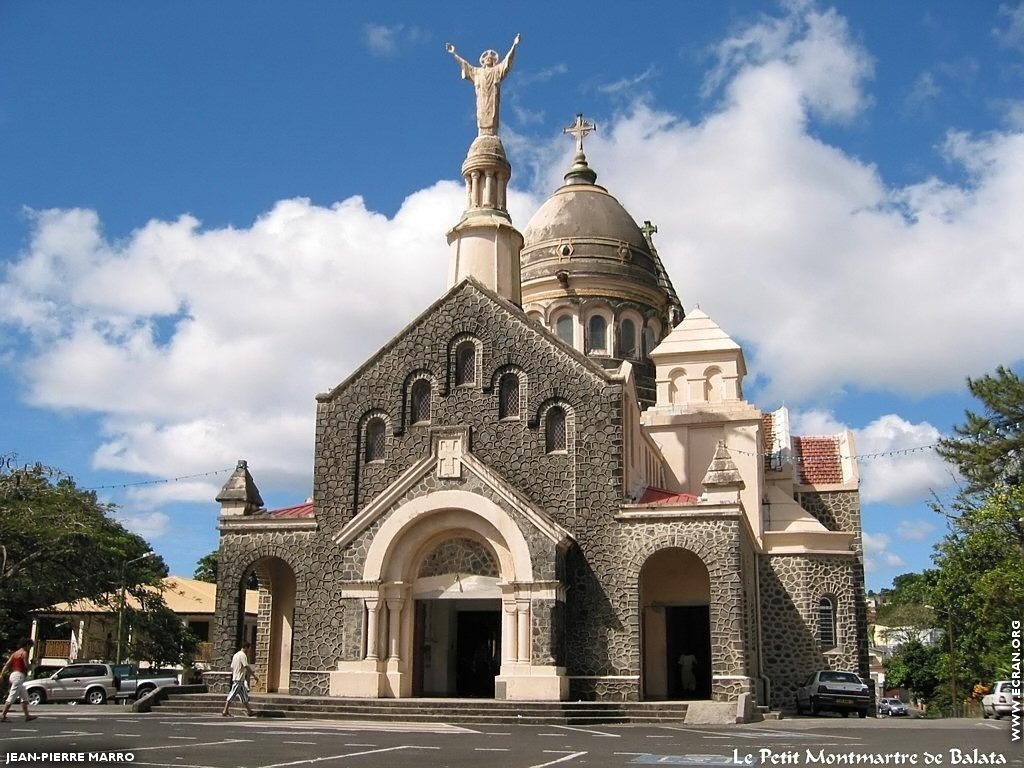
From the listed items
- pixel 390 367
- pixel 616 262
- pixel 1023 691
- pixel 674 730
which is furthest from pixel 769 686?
pixel 616 262

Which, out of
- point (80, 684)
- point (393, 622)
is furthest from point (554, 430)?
point (80, 684)

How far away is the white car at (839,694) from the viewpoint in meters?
27.9

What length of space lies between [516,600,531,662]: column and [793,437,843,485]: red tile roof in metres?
14.6

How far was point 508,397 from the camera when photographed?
29.3 m

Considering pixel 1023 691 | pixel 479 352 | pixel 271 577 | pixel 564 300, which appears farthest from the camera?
pixel 564 300

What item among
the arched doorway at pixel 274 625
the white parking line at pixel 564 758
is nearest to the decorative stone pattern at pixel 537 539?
the arched doorway at pixel 274 625

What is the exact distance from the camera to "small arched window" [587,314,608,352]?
4031 cm

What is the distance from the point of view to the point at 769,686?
30766 millimetres

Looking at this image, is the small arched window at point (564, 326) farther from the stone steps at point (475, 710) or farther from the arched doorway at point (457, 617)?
the stone steps at point (475, 710)

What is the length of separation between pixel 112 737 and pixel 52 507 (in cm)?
2340

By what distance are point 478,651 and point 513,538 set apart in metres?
5.06

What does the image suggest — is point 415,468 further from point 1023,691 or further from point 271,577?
point 1023,691

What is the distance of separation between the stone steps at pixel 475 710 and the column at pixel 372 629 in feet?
→ 4.61

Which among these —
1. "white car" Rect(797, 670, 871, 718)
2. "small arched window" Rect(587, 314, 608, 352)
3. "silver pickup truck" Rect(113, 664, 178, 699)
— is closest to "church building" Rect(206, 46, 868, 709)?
"white car" Rect(797, 670, 871, 718)
